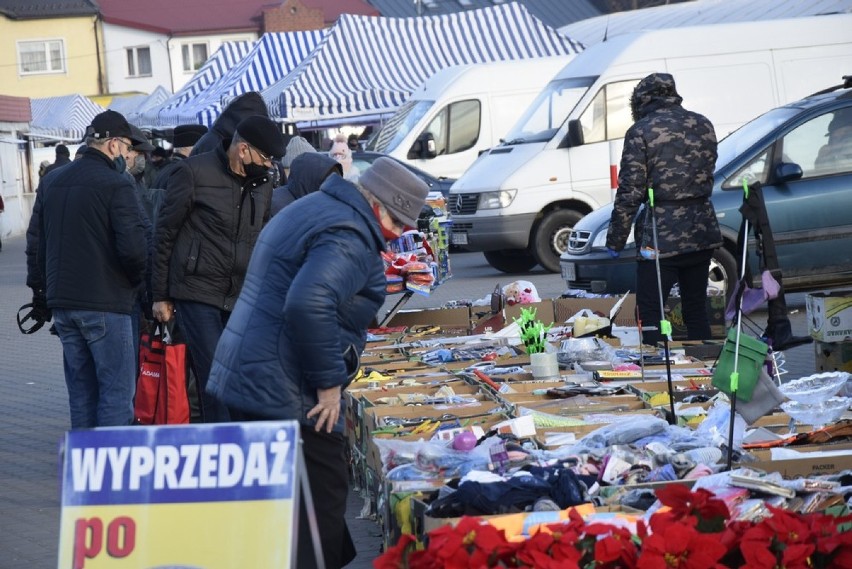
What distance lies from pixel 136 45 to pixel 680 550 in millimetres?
65955

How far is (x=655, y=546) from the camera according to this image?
379 centimetres

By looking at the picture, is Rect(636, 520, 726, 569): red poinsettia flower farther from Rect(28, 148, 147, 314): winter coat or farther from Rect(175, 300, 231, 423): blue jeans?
Rect(28, 148, 147, 314): winter coat

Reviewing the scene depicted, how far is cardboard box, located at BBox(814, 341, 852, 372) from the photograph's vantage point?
874 centimetres

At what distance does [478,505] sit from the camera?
4699 millimetres

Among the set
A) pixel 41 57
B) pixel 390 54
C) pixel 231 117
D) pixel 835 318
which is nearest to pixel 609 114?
pixel 835 318

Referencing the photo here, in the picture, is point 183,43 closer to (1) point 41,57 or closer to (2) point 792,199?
(1) point 41,57

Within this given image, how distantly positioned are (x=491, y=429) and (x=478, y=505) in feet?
5.06

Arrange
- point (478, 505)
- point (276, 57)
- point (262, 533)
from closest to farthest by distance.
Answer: point (262, 533) → point (478, 505) → point (276, 57)

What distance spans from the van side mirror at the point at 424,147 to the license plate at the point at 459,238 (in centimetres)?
315

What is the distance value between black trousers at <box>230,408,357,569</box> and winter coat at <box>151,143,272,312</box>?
2.18m

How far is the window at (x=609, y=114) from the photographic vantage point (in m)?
17.0

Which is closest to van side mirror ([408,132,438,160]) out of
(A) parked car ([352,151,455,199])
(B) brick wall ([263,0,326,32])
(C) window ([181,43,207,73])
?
(A) parked car ([352,151,455,199])

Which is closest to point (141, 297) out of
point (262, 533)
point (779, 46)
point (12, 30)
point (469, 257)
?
point (262, 533)

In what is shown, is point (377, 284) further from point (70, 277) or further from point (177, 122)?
point (177, 122)
